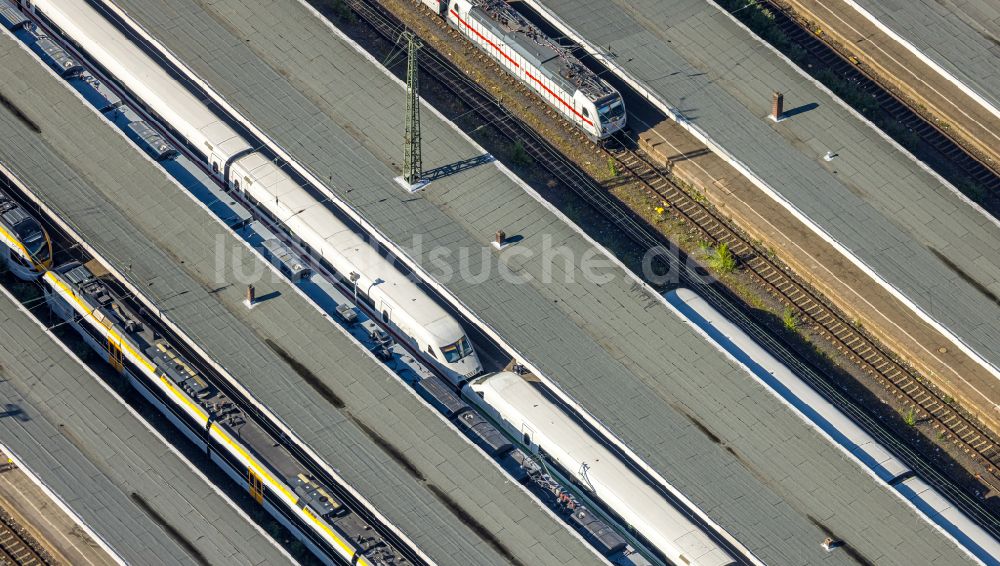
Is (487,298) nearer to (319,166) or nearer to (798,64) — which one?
(319,166)

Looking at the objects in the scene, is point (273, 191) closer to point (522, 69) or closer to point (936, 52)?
point (522, 69)

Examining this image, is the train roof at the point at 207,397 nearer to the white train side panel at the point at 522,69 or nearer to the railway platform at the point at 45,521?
the railway platform at the point at 45,521

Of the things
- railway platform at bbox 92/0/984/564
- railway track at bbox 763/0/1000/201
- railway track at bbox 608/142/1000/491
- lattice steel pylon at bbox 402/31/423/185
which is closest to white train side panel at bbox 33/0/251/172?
railway platform at bbox 92/0/984/564

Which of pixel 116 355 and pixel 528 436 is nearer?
pixel 528 436

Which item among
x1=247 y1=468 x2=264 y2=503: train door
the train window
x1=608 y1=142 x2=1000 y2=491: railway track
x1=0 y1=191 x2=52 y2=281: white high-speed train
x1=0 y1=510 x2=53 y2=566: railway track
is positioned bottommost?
x1=0 y1=510 x2=53 y2=566: railway track

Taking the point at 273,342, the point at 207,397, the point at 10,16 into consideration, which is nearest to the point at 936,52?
the point at 273,342

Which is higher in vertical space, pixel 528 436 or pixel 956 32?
pixel 956 32

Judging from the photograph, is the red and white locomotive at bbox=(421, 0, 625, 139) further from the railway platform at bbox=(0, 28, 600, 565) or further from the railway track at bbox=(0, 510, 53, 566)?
the railway track at bbox=(0, 510, 53, 566)

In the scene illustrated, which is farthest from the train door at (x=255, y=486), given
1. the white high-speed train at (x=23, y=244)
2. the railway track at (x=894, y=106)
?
the railway track at (x=894, y=106)
